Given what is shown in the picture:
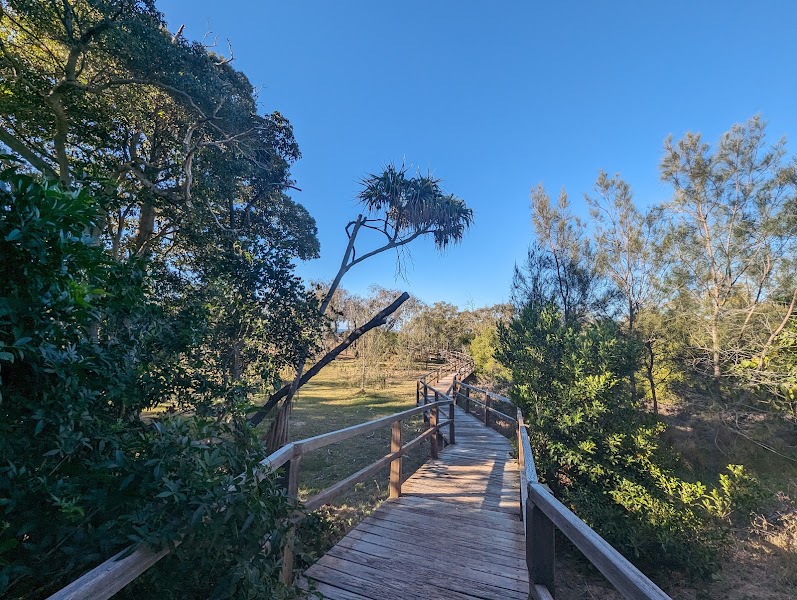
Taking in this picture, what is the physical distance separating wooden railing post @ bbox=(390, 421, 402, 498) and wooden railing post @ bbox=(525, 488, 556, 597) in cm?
216

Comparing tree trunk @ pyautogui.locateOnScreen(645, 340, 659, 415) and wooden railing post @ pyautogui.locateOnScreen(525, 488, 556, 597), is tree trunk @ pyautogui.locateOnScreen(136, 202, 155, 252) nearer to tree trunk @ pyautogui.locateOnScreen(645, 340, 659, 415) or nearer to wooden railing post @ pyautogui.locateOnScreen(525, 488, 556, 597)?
wooden railing post @ pyautogui.locateOnScreen(525, 488, 556, 597)

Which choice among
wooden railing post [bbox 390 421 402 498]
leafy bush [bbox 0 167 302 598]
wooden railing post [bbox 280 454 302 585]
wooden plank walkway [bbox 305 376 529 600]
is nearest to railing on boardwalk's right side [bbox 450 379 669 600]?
wooden plank walkway [bbox 305 376 529 600]

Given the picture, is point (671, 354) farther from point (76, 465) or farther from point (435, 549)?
point (76, 465)

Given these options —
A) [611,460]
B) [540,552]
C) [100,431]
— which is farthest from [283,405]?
[611,460]

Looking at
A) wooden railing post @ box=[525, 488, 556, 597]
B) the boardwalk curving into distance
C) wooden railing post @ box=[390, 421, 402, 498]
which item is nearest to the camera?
the boardwalk curving into distance

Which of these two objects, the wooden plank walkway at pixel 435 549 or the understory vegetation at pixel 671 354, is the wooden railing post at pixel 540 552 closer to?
the wooden plank walkway at pixel 435 549

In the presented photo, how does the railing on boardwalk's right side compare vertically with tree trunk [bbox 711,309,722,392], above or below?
below

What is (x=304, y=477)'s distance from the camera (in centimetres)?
743

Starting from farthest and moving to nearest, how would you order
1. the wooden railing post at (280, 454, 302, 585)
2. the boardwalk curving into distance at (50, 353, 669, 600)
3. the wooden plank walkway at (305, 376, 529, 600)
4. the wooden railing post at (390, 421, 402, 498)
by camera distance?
the wooden railing post at (390, 421, 402, 498) → the wooden plank walkway at (305, 376, 529, 600) → the wooden railing post at (280, 454, 302, 585) → the boardwalk curving into distance at (50, 353, 669, 600)

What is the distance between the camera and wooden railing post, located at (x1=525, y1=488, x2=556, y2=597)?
5.15ft

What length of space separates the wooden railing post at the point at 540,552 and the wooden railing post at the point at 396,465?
7.08 feet

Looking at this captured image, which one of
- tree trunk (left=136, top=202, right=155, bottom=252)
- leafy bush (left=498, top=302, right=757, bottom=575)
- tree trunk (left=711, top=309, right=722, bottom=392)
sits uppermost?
tree trunk (left=136, top=202, right=155, bottom=252)

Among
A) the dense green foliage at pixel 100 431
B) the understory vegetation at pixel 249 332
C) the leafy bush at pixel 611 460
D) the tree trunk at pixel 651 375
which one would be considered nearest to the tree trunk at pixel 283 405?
the understory vegetation at pixel 249 332

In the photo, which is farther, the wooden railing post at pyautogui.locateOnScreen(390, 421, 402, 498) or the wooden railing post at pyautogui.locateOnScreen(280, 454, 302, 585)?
the wooden railing post at pyautogui.locateOnScreen(390, 421, 402, 498)
